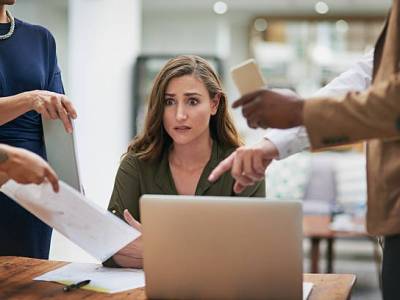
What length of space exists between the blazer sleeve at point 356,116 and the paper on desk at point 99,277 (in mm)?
708

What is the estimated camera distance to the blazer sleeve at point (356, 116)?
1435 mm

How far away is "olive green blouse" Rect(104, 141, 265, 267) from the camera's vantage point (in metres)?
2.46

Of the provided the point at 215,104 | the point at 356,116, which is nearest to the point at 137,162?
the point at 215,104

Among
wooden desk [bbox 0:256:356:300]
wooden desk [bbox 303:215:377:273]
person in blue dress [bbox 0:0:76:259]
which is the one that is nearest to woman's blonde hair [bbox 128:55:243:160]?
person in blue dress [bbox 0:0:76:259]

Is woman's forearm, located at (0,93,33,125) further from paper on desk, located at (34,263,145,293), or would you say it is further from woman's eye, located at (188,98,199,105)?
woman's eye, located at (188,98,199,105)

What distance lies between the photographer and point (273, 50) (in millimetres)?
11516

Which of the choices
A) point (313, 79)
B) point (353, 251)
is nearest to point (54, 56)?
point (353, 251)

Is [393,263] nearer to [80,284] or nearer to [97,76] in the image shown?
A: [80,284]

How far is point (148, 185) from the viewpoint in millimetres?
2482

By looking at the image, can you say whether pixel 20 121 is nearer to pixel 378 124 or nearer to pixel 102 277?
pixel 102 277

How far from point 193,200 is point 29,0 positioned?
27.6ft

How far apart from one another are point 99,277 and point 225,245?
1.79 ft

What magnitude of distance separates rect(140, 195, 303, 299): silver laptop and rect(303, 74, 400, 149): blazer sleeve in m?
0.18

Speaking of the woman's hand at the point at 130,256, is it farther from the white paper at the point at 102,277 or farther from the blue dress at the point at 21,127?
the blue dress at the point at 21,127
